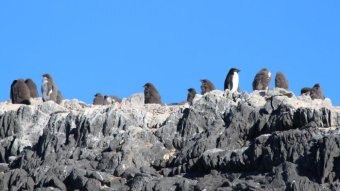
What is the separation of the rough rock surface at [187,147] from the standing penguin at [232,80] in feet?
33.7

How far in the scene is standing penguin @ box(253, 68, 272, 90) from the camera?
53594 mm

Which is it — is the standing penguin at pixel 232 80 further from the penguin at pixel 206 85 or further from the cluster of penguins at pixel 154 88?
the penguin at pixel 206 85

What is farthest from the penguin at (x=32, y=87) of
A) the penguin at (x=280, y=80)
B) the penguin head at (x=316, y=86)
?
the penguin head at (x=316, y=86)

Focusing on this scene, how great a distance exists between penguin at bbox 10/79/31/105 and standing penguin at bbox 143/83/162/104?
5165 millimetres

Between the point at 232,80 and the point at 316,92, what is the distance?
528 centimetres

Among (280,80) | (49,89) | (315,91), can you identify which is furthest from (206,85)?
(49,89)

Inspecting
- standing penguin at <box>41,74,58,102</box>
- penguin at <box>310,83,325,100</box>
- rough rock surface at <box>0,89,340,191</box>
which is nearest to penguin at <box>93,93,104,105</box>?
standing penguin at <box>41,74,58,102</box>

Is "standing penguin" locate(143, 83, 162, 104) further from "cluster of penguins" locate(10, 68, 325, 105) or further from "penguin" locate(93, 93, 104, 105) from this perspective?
"penguin" locate(93, 93, 104, 105)

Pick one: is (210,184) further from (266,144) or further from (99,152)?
(99,152)

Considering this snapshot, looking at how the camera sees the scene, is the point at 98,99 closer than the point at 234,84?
No

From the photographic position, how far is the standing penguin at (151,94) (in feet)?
173

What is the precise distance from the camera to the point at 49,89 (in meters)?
55.7

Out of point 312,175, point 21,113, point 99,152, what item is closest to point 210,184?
point 312,175

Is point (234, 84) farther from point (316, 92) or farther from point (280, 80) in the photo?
point (316, 92)
